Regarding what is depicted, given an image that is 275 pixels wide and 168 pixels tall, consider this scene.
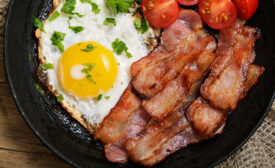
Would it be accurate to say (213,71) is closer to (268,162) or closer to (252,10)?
(252,10)

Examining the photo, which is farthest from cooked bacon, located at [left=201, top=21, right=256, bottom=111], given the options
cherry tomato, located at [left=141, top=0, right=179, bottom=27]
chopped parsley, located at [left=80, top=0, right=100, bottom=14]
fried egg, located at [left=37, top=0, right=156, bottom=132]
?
chopped parsley, located at [left=80, top=0, right=100, bottom=14]

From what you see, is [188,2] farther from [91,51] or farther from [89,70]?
[89,70]

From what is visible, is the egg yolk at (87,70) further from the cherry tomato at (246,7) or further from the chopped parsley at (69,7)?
the cherry tomato at (246,7)

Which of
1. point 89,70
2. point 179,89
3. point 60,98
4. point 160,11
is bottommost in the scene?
point 179,89

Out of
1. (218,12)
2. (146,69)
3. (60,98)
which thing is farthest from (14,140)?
(218,12)

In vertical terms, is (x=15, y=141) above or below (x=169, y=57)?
below

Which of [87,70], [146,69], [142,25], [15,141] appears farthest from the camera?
[15,141]

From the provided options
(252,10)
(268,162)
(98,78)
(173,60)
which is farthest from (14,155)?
(252,10)

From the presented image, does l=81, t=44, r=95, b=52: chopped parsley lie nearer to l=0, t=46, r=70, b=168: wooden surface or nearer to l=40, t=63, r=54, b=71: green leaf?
l=40, t=63, r=54, b=71: green leaf
